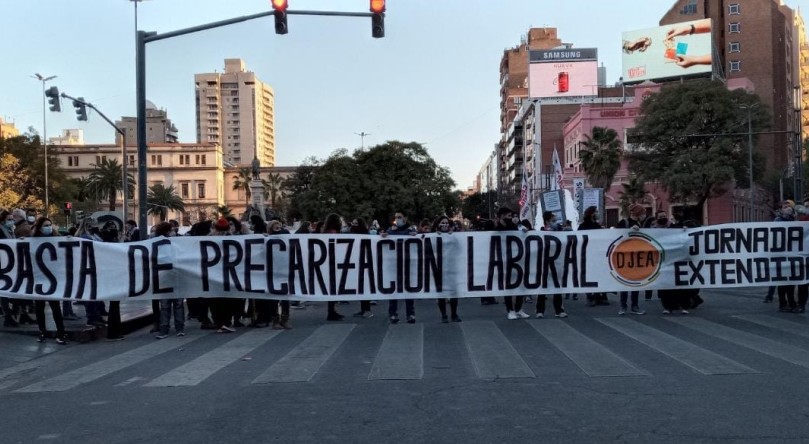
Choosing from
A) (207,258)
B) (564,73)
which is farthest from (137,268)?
(564,73)

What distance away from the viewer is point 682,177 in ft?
185

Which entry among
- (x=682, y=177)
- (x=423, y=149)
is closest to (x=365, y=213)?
(x=423, y=149)

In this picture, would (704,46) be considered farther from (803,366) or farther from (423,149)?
(803,366)

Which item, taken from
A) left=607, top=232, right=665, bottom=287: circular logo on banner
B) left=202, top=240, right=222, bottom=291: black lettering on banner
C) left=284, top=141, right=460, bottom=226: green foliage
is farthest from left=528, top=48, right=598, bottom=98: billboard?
left=202, top=240, right=222, bottom=291: black lettering on banner

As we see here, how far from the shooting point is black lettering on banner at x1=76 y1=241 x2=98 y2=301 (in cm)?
1225

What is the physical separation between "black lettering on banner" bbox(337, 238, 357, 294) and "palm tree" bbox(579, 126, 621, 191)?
52497 millimetres

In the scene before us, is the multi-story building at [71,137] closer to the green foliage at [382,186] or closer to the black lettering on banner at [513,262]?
the green foliage at [382,186]

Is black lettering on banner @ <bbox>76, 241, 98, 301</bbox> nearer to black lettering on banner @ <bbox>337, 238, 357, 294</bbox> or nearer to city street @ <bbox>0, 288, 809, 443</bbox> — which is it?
city street @ <bbox>0, 288, 809, 443</bbox>

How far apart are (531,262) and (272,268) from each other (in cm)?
436

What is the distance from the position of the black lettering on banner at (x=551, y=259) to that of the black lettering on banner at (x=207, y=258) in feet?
17.8

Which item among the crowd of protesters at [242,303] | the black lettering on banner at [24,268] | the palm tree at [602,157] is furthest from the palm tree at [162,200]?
the black lettering on banner at [24,268]

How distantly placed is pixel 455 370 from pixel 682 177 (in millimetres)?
52259

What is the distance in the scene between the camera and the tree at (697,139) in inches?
2231

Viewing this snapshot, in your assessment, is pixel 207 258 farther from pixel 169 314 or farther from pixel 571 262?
pixel 571 262
